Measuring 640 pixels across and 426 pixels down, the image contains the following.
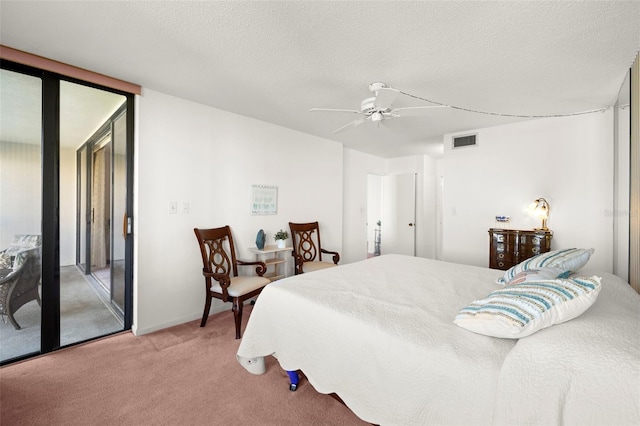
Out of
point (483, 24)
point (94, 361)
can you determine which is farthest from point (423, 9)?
point (94, 361)

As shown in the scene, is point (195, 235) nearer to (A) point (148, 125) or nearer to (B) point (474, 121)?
(A) point (148, 125)

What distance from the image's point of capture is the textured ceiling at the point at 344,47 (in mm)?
1645

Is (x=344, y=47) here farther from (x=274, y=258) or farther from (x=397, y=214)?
(x=397, y=214)

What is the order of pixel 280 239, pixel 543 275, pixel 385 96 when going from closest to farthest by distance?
pixel 543 275 → pixel 385 96 → pixel 280 239

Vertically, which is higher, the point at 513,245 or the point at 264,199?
the point at 264,199

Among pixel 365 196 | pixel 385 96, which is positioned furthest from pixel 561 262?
pixel 365 196

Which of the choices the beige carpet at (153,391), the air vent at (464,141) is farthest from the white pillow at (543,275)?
the air vent at (464,141)

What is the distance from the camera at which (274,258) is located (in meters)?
3.79

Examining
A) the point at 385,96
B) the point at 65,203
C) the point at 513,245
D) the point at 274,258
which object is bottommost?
the point at 274,258

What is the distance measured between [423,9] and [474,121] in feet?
8.37

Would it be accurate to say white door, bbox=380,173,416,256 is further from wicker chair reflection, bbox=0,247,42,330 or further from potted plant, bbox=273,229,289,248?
wicker chair reflection, bbox=0,247,42,330

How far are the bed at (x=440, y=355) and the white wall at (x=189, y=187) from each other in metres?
1.44

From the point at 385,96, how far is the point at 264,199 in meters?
2.13

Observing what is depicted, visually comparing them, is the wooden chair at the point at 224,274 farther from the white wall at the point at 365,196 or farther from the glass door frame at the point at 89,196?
the white wall at the point at 365,196
